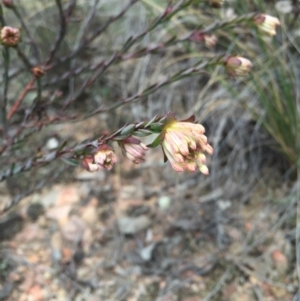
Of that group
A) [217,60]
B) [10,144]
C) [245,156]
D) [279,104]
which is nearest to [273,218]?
[245,156]

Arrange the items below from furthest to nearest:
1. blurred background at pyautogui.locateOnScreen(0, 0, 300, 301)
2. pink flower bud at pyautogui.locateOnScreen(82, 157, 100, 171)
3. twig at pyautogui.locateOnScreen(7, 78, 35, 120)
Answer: blurred background at pyautogui.locateOnScreen(0, 0, 300, 301) < twig at pyautogui.locateOnScreen(7, 78, 35, 120) < pink flower bud at pyautogui.locateOnScreen(82, 157, 100, 171)

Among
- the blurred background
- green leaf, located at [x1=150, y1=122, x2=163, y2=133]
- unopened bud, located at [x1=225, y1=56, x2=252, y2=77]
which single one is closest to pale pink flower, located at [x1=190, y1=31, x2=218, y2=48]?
the blurred background

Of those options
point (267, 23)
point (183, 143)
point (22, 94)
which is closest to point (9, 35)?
point (22, 94)

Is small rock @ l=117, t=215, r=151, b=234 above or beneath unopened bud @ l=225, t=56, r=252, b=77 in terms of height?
beneath

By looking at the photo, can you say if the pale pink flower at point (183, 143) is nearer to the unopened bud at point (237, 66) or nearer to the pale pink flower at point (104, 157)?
the pale pink flower at point (104, 157)

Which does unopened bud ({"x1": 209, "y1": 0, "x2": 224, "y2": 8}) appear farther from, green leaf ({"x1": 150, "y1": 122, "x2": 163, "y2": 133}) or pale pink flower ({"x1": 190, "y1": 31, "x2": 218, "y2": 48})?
green leaf ({"x1": 150, "y1": 122, "x2": 163, "y2": 133})

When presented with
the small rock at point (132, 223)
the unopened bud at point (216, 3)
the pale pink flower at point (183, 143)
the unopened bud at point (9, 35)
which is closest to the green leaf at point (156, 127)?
the pale pink flower at point (183, 143)

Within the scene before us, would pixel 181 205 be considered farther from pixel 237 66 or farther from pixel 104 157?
pixel 104 157
